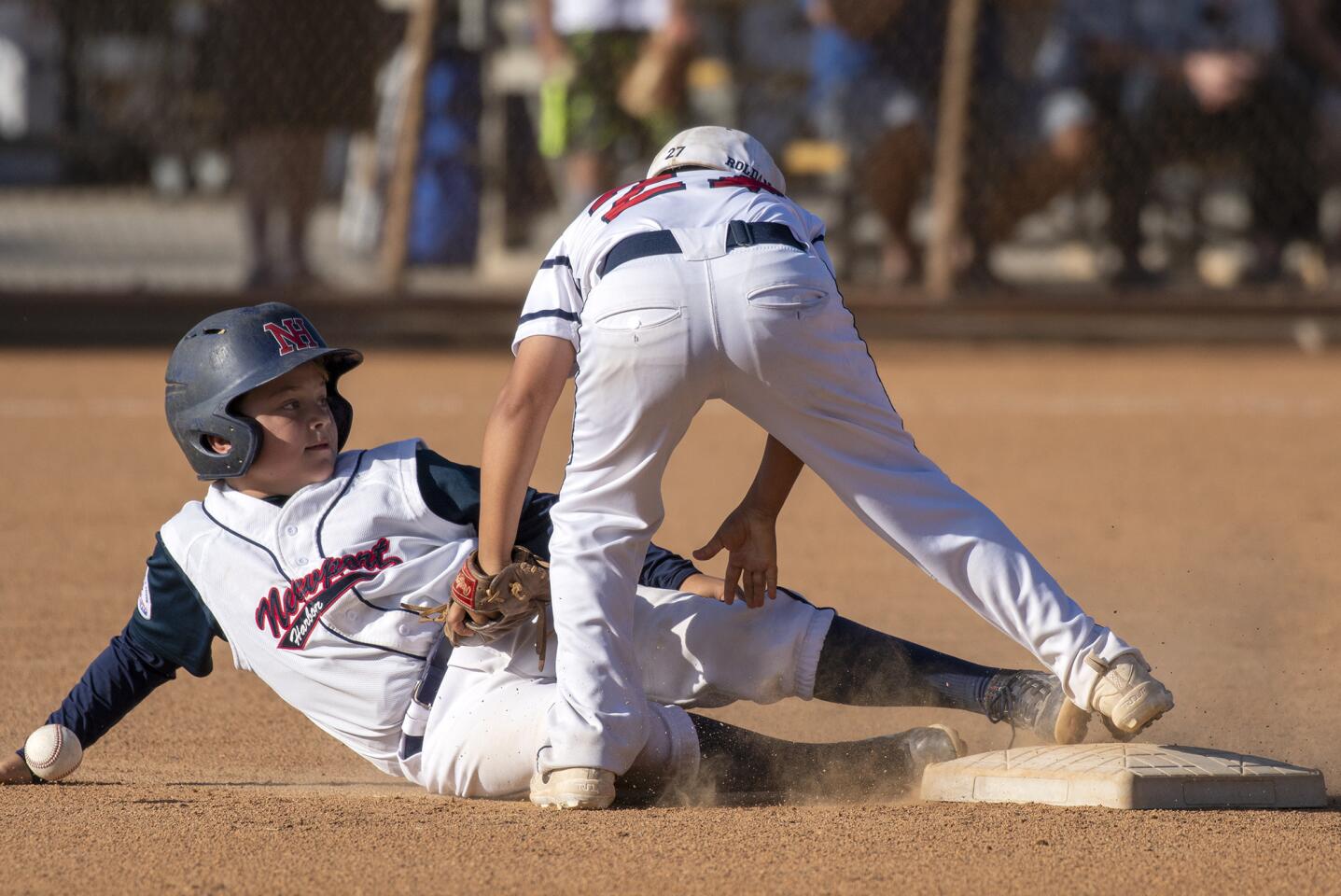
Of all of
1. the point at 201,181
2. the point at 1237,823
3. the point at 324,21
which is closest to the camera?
the point at 1237,823

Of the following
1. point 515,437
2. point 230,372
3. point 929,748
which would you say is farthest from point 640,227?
point 929,748

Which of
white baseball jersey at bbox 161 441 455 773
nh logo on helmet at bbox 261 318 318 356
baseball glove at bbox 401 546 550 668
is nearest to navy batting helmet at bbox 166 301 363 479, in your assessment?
nh logo on helmet at bbox 261 318 318 356

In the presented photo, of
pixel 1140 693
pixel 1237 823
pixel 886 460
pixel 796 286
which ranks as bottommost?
pixel 1237 823

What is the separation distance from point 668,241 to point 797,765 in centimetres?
97

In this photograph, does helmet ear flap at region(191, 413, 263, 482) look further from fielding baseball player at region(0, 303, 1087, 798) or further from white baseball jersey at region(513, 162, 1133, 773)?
white baseball jersey at region(513, 162, 1133, 773)

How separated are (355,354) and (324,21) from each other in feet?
21.9

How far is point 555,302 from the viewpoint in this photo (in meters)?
2.96

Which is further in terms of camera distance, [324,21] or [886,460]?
[324,21]

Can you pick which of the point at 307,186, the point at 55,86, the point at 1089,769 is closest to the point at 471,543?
the point at 1089,769

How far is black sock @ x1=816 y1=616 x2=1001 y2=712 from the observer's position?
3.21 m

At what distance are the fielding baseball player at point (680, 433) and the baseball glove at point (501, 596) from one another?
0.03 meters

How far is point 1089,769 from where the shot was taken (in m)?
2.91

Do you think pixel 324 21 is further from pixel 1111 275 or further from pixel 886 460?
pixel 886 460

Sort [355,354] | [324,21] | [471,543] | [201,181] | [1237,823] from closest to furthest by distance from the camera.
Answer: [1237,823] < [471,543] < [355,354] < [324,21] < [201,181]
